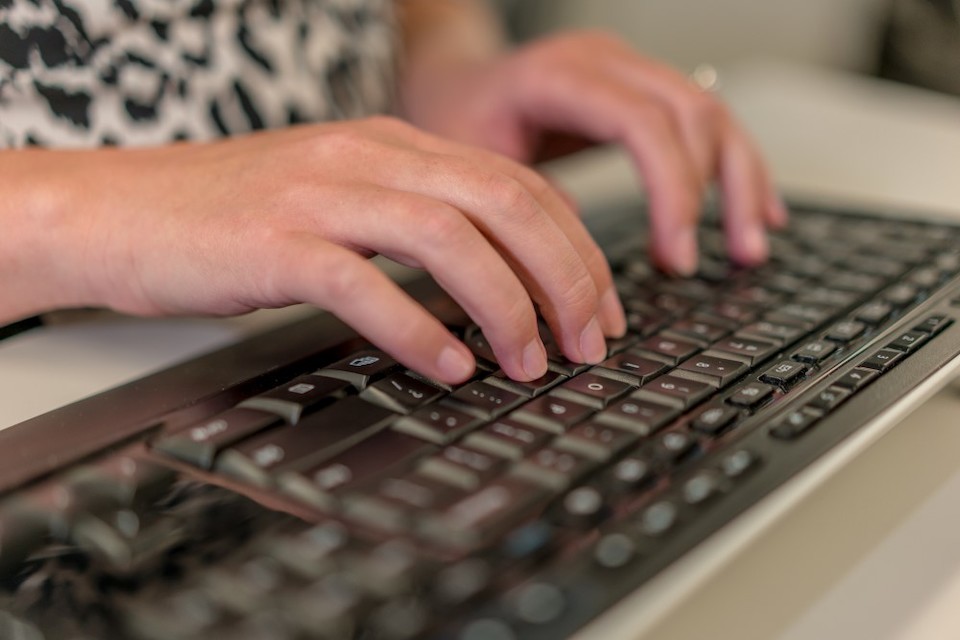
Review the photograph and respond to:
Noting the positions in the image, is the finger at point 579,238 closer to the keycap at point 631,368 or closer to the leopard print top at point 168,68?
the keycap at point 631,368

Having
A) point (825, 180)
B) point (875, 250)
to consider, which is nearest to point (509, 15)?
point (825, 180)

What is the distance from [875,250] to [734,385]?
210mm

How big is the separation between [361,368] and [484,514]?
0.11 meters

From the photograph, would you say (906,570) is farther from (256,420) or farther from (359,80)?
(359,80)

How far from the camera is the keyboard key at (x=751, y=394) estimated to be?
36cm

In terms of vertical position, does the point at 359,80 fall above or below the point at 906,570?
above

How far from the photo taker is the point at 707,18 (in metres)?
1.29

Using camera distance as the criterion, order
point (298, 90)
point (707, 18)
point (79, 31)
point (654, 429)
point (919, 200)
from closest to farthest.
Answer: point (654, 429) < point (79, 31) < point (298, 90) < point (919, 200) < point (707, 18)

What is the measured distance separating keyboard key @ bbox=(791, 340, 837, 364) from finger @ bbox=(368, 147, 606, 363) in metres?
0.08

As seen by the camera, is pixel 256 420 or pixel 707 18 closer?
pixel 256 420

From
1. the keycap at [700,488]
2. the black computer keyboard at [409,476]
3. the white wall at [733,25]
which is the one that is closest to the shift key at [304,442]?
the black computer keyboard at [409,476]

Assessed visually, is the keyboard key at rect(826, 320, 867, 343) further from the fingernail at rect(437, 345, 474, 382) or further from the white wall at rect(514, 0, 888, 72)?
the white wall at rect(514, 0, 888, 72)

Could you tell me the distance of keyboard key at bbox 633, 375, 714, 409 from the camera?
36 centimetres

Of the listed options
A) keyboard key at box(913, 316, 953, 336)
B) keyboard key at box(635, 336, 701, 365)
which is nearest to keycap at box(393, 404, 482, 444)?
keyboard key at box(635, 336, 701, 365)
